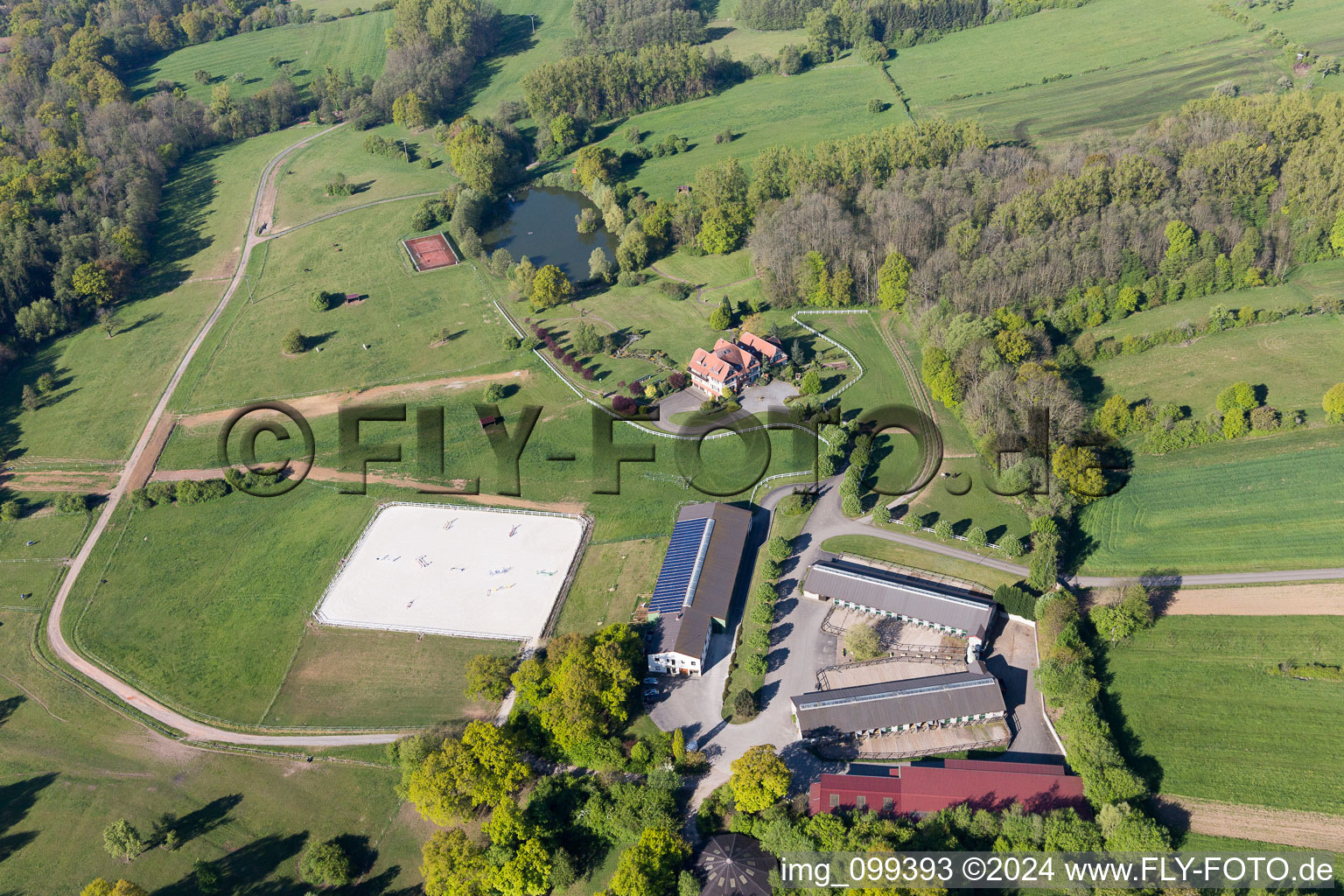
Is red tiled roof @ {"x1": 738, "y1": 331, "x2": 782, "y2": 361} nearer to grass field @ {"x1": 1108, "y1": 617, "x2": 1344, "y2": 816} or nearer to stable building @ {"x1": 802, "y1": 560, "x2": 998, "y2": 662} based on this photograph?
stable building @ {"x1": 802, "y1": 560, "x2": 998, "y2": 662}

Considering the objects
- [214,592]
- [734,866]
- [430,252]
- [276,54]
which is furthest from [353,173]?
[734,866]

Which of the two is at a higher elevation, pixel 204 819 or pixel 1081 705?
pixel 1081 705

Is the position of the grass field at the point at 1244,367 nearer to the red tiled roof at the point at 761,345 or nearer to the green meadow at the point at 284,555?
the red tiled roof at the point at 761,345

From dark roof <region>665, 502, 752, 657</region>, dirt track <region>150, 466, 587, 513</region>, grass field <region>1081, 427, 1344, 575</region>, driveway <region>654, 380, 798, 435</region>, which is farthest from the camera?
driveway <region>654, 380, 798, 435</region>

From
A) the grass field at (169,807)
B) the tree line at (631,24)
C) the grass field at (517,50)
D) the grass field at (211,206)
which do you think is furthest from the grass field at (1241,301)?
the grass field at (517,50)

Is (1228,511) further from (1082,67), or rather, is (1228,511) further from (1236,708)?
(1082,67)

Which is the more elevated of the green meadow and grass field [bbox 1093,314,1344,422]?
grass field [bbox 1093,314,1344,422]

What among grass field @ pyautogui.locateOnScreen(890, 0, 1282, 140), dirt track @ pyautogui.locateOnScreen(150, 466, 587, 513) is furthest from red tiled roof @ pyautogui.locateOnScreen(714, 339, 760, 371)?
grass field @ pyautogui.locateOnScreen(890, 0, 1282, 140)
